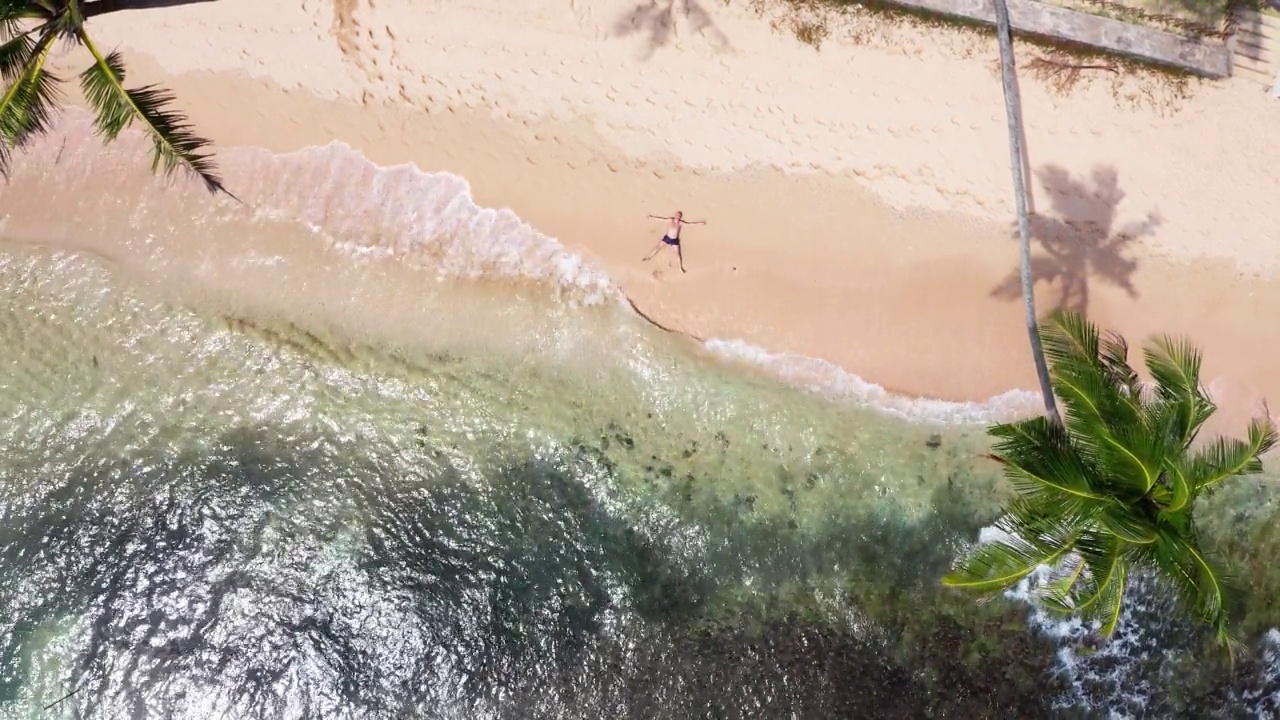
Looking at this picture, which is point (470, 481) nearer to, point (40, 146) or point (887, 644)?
point (887, 644)

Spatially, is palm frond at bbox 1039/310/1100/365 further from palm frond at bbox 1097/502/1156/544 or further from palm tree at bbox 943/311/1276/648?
palm frond at bbox 1097/502/1156/544

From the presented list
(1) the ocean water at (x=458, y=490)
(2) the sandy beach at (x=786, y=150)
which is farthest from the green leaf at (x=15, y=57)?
(1) the ocean water at (x=458, y=490)

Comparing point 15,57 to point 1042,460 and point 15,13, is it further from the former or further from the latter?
point 1042,460

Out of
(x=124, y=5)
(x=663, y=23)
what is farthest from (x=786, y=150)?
(x=124, y=5)

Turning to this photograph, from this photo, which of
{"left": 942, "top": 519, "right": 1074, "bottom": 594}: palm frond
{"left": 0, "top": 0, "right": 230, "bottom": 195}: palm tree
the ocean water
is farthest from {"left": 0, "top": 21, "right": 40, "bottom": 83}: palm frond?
→ {"left": 942, "top": 519, "right": 1074, "bottom": 594}: palm frond

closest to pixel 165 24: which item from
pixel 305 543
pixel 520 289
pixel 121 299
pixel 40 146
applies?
pixel 40 146

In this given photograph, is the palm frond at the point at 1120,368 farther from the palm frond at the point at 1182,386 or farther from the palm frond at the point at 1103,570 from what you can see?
the palm frond at the point at 1103,570

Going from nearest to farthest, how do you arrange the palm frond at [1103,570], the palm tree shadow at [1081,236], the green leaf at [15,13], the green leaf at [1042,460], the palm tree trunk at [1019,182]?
the green leaf at [15,13]
the green leaf at [1042,460]
the palm frond at [1103,570]
the palm tree trunk at [1019,182]
the palm tree shadow at [1081,236]
